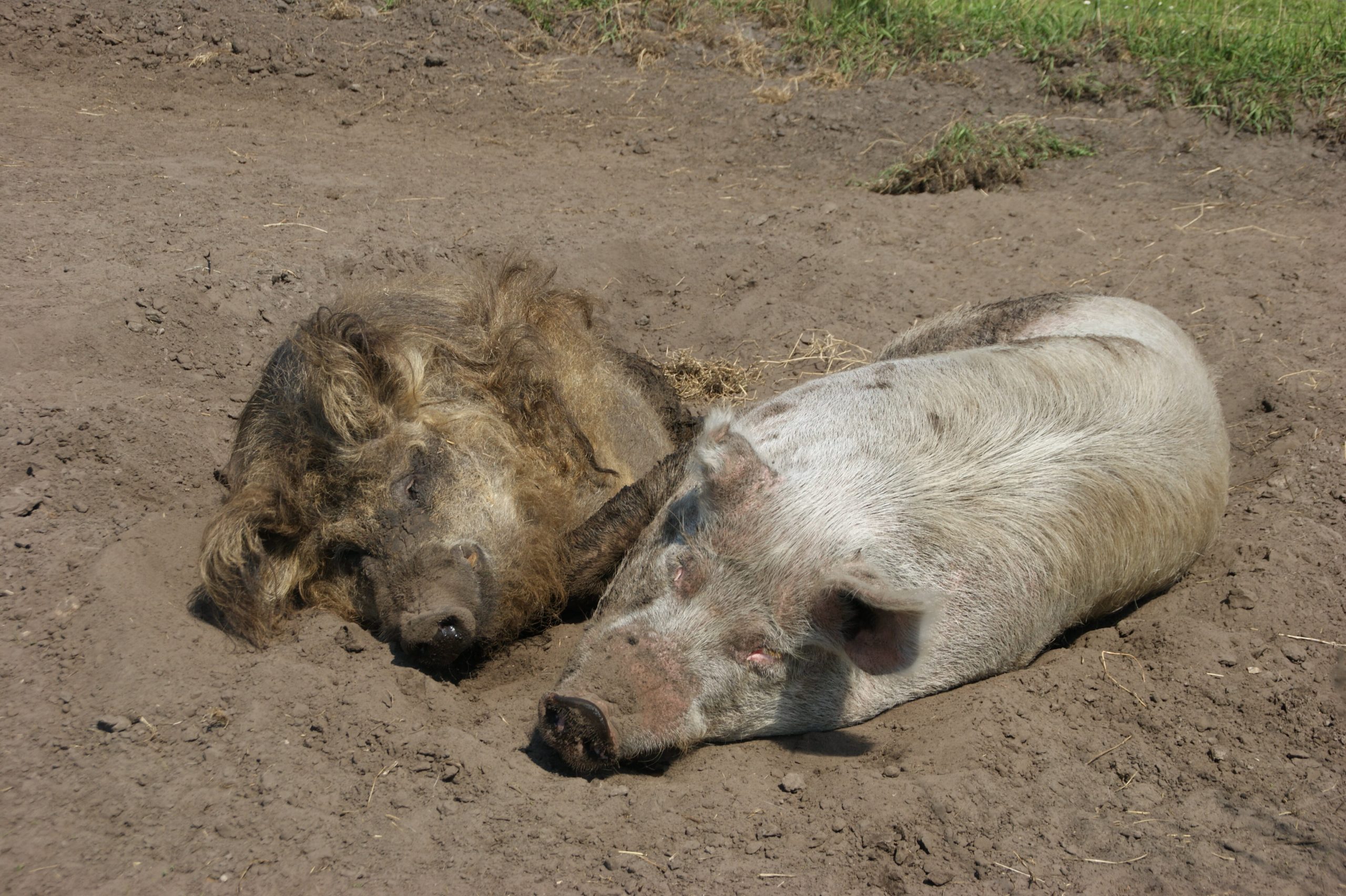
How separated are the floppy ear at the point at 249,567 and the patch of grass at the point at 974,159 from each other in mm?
5437

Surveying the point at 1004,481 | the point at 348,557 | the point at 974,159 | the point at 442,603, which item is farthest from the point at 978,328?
the point at 974,159

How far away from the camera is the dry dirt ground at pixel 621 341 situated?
9.45ft

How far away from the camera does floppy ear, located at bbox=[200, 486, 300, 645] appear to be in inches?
147

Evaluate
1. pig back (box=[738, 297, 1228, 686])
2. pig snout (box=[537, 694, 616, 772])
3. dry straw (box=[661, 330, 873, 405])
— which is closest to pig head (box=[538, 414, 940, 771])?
pig snout (box=[537, 694, 616, 772])

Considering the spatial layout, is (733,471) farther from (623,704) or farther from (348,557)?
(348,557)

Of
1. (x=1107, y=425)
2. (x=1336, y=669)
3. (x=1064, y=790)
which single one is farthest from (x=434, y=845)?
(x=1336, y=669)

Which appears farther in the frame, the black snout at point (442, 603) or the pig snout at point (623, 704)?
the black snout at point (442, 603)

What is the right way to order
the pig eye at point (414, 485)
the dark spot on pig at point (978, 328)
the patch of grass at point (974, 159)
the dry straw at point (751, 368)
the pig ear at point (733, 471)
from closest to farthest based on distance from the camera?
the pig ear at point (733, 471), the pig eye at point (414, 485), the dark spot on pig at point (978, 328), the dry straw at point (751, 368), the patch of grass at point (974, 159)

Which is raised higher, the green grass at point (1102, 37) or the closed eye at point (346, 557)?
the green grass at point (1102, 37)

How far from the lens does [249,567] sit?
12.5 feet

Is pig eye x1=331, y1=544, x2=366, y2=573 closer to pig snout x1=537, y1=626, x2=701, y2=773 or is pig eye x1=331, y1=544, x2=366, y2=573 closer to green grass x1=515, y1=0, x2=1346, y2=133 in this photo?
pig snout x1=537, y1=626, x2=701, y2=773

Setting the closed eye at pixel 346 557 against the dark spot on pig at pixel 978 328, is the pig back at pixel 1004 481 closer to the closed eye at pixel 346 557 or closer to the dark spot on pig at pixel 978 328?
the dark spot on pig at pixel 978 328

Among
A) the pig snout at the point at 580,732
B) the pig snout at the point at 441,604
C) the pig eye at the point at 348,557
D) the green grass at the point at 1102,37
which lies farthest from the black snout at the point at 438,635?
the green grass at the point at 1102,37

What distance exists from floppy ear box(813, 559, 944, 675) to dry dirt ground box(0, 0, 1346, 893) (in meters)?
0.35
